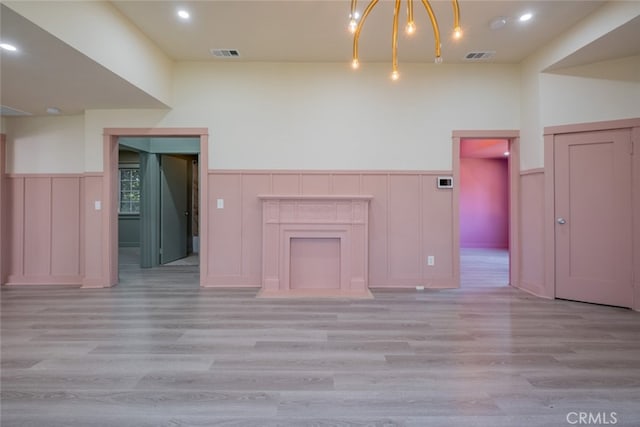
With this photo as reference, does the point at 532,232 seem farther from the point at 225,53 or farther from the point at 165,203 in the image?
the point at 165,203

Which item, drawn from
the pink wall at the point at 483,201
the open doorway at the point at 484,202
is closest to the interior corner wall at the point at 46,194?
the open doorway at the point at 484,202

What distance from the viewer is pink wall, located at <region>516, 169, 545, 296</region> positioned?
4.18m

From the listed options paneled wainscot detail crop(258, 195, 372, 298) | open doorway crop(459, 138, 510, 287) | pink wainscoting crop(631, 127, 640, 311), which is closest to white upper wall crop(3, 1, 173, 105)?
paneled wainscot detail crop(258, 195, 372, 298)

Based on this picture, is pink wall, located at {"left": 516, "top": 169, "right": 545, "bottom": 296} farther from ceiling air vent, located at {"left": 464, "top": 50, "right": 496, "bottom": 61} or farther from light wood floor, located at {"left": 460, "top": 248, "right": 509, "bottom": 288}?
ceiling air vent, located at {"left": 464, "top": 50, "right": 496, "bottom": 61}

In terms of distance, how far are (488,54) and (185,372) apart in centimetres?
486

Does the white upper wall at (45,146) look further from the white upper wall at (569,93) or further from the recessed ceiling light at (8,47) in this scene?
the white upper wall at (569,93)

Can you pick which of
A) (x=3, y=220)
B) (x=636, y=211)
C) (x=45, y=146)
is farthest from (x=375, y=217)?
(x=3, y=220)

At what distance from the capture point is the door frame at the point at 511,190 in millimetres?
4527

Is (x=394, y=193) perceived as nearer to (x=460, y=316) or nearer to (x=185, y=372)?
(x=460, y=316)

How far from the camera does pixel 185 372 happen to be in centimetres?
221

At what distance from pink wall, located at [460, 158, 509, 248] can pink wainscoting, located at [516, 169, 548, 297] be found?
16.1 ft

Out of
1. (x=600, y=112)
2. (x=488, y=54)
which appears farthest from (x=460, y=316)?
(x=488, y=54)

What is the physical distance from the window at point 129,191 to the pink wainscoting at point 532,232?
9214mm

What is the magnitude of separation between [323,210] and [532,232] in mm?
2787
